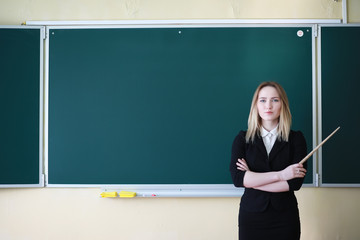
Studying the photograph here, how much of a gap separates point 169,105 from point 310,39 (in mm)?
1415

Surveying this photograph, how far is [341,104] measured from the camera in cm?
273

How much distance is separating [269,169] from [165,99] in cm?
117

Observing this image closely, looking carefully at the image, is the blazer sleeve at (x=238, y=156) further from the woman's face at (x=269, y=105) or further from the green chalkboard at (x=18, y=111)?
the green chalkboard at (x=18, y=111)

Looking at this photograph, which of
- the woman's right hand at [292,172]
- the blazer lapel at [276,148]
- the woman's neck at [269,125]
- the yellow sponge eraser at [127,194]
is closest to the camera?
the woman's right hand at [292,172]

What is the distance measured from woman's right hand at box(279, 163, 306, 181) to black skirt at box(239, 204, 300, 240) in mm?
221

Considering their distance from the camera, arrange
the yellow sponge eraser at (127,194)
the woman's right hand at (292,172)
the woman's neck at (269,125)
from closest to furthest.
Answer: the woman's right hand at (292,172), the woman's neck at (269,125), the yellow sponge eraser at (127,194)

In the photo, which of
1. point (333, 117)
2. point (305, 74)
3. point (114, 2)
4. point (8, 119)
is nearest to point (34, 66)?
point (8, 119)

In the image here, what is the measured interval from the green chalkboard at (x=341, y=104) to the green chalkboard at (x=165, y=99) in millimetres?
159

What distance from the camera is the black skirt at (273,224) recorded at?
1951 millimetres

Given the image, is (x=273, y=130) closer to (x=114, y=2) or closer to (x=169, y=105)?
(x=169, y=105)

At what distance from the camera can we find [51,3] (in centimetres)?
281

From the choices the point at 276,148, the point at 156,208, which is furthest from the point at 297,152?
the point at 156,208

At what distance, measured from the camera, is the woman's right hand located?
1.89m

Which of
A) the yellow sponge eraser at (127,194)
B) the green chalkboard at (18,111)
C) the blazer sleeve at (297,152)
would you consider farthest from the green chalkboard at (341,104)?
the green chalkboard at (18,111)
